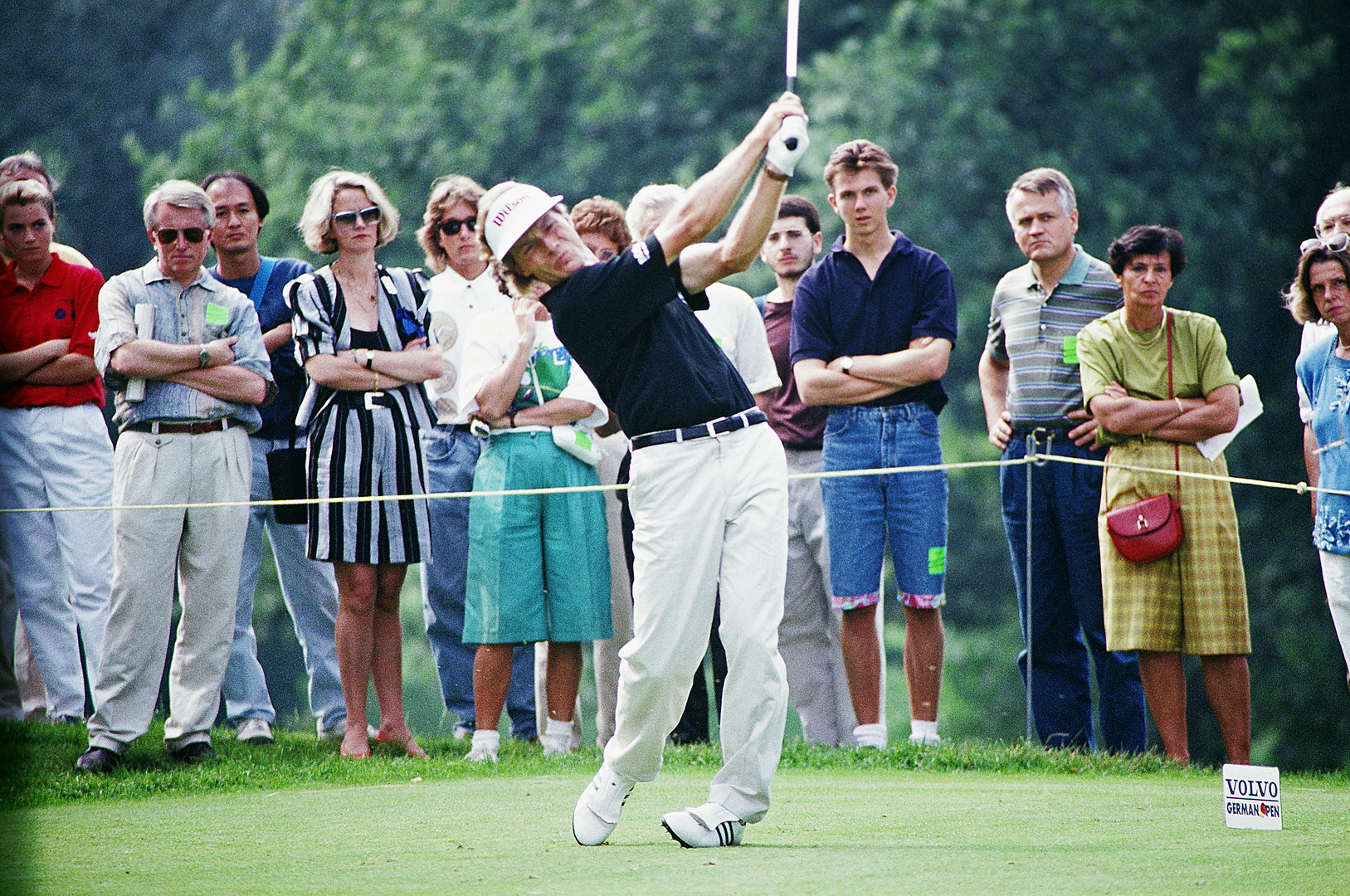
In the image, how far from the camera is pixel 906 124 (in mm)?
18484

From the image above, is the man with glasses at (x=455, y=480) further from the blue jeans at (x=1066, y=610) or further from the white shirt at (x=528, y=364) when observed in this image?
the blue jeans at (x=1066, y=610)

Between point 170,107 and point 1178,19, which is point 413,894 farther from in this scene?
point 170,107

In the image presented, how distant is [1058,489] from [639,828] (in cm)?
288

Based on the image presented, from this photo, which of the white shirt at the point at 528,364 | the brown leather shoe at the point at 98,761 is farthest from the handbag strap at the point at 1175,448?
the brown leather shoe at the point at 98,761

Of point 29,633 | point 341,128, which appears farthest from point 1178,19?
point 29,633

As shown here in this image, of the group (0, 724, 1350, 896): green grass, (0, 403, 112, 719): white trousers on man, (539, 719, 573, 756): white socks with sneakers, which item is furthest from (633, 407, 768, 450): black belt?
(0, 403, 112, 719): white trousers on man

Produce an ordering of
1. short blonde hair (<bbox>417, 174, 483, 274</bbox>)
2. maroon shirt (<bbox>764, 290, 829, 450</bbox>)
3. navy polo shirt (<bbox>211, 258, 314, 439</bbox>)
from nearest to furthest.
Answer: navy polo shirt (<bbox>211, 258, 314, 439</bbox>), maroon shirt (<bbox>764, 290, 829, 450</bbox>), short blonde hair (<bbox>417, 174, 483, 274</bbox>)

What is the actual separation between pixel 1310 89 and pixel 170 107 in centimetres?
1456

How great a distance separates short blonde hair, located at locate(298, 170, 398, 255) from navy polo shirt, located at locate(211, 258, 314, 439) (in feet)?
1.66

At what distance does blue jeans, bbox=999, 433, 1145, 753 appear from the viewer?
6988mm

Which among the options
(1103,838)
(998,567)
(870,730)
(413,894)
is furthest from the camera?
(998,567)

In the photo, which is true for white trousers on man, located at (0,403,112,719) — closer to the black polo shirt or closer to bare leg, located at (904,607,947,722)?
the black polo shirt

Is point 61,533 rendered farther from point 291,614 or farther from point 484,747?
point 484,747

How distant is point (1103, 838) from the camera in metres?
4.57
